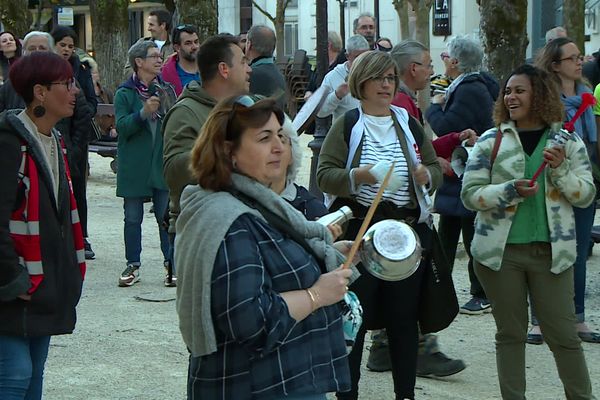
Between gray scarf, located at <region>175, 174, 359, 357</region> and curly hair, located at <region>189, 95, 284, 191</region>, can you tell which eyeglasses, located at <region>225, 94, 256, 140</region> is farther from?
gray scarf, located at <region>175, 174, 359, 357</region>

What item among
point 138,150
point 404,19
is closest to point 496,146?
point 138,150

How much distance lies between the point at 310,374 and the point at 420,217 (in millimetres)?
2243

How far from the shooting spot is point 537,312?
214 inches

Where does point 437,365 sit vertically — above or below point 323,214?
below

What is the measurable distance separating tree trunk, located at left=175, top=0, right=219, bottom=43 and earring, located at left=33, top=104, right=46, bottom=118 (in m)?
11.2

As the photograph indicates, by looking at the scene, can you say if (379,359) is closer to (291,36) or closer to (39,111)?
(39,111)

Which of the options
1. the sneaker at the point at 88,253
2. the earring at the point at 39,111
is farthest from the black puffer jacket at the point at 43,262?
the sneaker at the point at 88,253

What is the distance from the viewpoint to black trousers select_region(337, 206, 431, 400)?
557 centimetres

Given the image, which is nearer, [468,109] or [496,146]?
[496,146]

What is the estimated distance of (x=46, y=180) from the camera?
176 inches

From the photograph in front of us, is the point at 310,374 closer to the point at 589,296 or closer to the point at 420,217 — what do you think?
the point at 420,217

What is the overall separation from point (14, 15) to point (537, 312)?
63.4ft

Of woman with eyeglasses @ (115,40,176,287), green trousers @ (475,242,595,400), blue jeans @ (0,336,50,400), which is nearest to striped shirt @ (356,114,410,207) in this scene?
green trousers @ (475,242,595,400)

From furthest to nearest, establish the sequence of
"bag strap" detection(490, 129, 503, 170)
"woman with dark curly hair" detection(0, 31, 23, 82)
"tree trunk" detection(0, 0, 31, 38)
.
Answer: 1. "tree trunk" detection(0, 0, 31, 38)
2. "woman with dark curly hair" detection(0, 31, 23, 82)
3. "bag strap" detection(490, 129, 503, 170)
